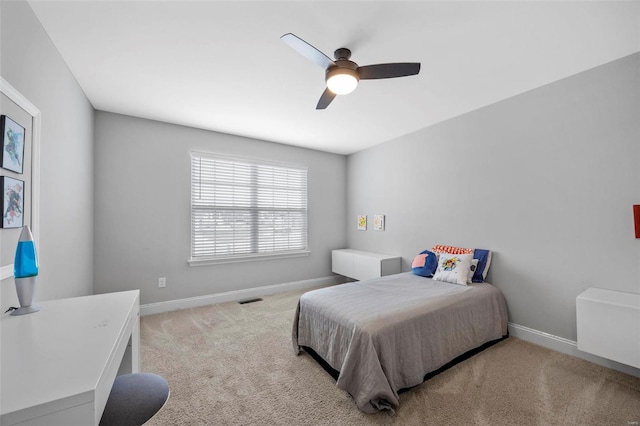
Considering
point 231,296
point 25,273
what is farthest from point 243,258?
point 25,273

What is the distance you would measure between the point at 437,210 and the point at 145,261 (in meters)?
3.86

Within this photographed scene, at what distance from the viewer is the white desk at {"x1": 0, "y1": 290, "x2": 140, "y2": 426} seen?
25.1 inches

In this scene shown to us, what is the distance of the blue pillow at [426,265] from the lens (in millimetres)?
3209

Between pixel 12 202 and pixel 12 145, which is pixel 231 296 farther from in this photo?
pixel 12 145

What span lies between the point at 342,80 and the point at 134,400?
2.13 metres

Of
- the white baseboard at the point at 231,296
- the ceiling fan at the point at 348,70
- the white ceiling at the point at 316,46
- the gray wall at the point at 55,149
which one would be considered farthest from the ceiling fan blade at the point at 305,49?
the white baseboard at the point at 231,296

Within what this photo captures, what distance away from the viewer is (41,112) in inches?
69.4

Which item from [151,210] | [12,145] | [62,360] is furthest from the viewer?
[151,210]

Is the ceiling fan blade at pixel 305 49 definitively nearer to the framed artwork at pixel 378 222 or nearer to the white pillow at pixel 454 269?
the white pillow at pixel 454 269

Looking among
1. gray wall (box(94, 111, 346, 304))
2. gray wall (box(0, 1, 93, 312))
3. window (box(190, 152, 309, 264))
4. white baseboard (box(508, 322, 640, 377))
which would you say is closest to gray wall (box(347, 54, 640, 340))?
white baseboard (box(508, 322, 640, 377))

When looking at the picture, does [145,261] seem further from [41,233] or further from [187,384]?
[187,384]

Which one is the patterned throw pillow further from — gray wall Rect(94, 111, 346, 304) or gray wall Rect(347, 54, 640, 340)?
gray wall Rect(94, 111, 346, 304)

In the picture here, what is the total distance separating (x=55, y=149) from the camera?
2004 millimetres

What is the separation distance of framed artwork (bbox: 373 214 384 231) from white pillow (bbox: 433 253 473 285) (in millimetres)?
1368
